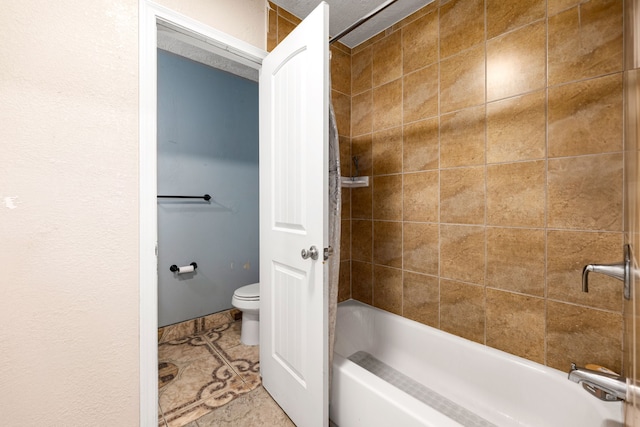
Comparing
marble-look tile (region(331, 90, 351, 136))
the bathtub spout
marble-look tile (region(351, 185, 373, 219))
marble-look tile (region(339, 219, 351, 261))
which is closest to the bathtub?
the bathtub spout

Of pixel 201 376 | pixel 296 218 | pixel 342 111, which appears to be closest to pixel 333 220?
pixel 296 218

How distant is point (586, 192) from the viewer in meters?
1.08

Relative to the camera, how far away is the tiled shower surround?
1061 mm

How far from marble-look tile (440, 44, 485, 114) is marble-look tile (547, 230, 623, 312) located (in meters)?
0.80

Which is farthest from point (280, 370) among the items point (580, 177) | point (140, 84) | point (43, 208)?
point (580, 177)

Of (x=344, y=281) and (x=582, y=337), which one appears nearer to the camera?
(x=582, y=337)

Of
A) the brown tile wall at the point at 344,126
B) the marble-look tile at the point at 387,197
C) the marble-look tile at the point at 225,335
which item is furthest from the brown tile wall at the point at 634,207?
the marble-look tile at the point at 225,335

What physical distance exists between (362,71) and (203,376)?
244 cm

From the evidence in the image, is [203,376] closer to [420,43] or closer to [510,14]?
[420,43]

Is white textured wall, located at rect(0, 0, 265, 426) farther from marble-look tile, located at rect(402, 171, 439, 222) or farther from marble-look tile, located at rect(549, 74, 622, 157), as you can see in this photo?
marble-look tile, located at rect(549, 74, 622, 157)

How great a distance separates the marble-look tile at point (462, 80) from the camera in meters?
1.37

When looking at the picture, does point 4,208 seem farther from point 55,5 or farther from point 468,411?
point 468,411

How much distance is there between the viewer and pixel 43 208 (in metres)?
0.97

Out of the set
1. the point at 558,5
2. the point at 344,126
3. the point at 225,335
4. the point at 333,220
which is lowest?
the point at 225,335
